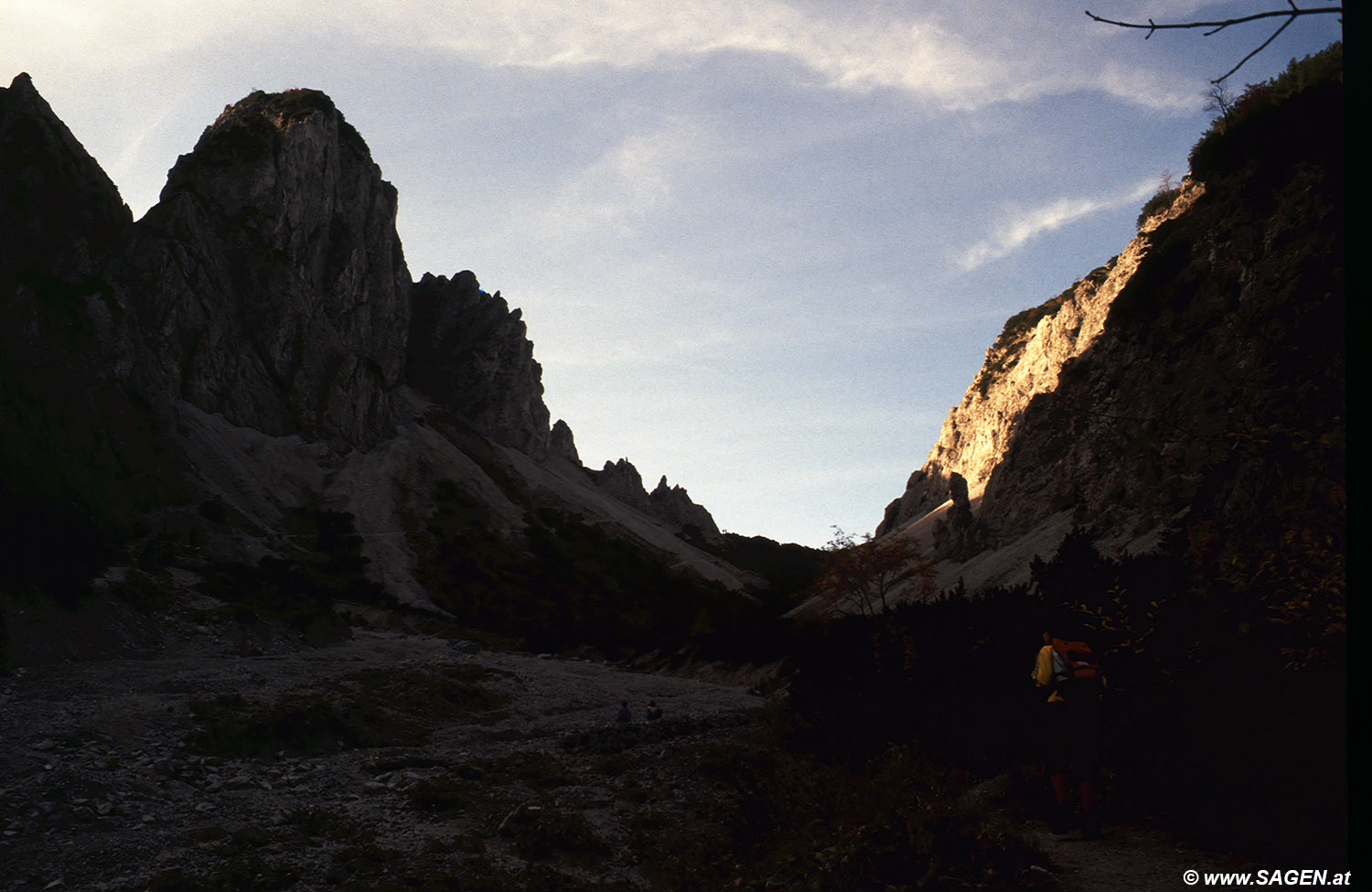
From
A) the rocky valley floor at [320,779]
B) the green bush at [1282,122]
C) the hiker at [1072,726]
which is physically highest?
the green bush at [1282,122]

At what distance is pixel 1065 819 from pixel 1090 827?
1.74ft

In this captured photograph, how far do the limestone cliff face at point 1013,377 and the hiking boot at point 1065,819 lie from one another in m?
50.1

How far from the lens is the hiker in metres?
7.95

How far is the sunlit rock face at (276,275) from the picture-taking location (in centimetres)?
7475

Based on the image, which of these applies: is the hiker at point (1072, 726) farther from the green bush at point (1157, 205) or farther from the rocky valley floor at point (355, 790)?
the green bush at point (1157, 205)

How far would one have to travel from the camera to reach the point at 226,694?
61.2 ft

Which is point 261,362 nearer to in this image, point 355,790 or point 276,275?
point 276,275

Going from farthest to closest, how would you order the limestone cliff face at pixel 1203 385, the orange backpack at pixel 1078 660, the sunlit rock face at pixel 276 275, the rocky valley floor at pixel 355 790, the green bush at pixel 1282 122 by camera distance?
1. the sunlit rock face at pixel 276 275
2. the green bush at pixel 1282 122
3. the rocky valley floor at pixel 355 790
4. the orange backpack at pixel 1078 660
5. the limestone cliff face at pixel 1203 385

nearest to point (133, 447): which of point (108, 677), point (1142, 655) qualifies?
point (108, 677)

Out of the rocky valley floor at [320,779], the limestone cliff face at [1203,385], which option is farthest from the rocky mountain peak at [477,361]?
the rocky valley floor at [320,779]

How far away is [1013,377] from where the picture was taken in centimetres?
8656

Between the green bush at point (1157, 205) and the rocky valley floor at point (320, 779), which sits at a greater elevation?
the green bush at point (1157, 205)

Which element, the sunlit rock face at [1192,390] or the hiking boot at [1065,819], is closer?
the sunlit rock face at [1192,390]

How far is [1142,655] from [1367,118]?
802 centimetres
